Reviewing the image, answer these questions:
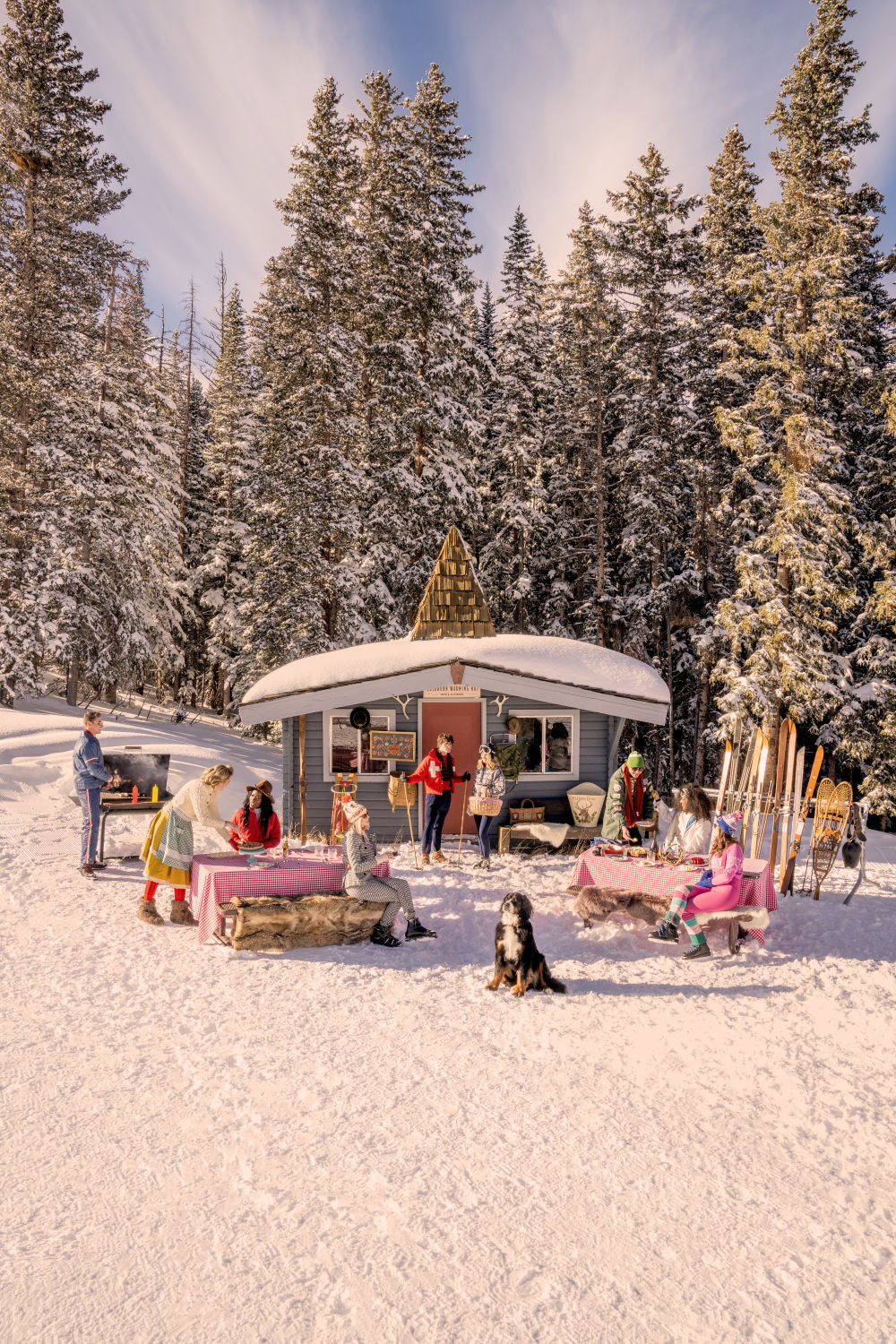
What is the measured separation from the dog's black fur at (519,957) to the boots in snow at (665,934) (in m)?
1.57

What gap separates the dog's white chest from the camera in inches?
269

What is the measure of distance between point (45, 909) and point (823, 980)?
809 cm

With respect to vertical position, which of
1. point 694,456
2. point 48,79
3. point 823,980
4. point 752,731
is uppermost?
point 48,79

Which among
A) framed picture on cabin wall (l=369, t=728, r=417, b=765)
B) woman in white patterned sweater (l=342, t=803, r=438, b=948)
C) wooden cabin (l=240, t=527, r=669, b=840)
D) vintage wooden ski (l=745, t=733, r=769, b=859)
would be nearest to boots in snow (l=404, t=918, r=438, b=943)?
woman in white patterned sweater (l=342, t=803, r=438, b=948)

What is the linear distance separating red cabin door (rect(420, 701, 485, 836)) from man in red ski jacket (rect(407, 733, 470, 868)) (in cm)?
151

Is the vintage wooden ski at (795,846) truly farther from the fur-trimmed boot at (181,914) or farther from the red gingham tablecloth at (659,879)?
the fur-trimmed boot at (181,914)

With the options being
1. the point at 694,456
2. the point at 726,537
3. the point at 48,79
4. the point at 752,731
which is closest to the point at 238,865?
the point at 752,731

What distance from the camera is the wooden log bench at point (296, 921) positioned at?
7.70m

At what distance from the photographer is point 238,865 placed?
8.25m

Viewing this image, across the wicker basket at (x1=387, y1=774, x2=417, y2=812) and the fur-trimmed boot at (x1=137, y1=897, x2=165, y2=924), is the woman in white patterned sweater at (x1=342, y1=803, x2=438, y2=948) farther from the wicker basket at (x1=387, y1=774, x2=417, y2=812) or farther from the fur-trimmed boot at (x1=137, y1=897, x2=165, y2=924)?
the wicker basket at (x1=387, y1=774, x2=417, y2=812)

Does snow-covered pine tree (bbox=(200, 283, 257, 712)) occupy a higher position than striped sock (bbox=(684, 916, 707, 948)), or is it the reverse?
snow-covered pine tree (bbox=(200, 283, 257, 712))

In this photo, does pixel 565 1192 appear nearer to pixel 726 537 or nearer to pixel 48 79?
pixel 726 537

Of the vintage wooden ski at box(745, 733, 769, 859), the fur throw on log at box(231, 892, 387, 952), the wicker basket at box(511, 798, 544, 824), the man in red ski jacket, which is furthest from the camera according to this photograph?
the wicker basket at box(511, 798, 544, 824)

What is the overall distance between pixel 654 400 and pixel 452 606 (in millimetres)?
13184
